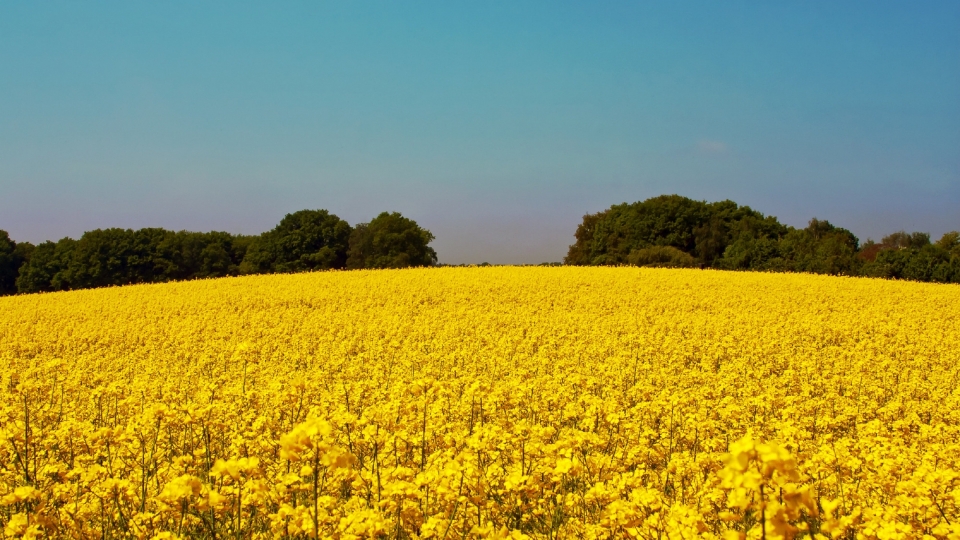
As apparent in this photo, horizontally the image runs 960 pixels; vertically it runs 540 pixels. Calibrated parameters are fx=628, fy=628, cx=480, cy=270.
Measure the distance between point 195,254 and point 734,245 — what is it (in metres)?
42.1

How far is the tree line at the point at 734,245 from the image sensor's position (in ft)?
110

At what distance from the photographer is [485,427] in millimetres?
4277

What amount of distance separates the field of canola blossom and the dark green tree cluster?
31972 millimetres

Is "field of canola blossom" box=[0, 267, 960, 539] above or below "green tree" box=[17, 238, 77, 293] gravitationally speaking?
below

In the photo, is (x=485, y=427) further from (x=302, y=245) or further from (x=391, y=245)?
(x=302, y=245)

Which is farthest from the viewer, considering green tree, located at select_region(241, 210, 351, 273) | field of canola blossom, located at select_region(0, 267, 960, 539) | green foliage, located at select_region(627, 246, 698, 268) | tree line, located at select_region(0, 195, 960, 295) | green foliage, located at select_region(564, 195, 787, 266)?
green foliage, located at select_region(564, 195, 787, 266)

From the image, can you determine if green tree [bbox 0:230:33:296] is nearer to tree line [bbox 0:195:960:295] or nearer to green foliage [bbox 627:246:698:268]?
tree line [bbox 0:195:960:295]

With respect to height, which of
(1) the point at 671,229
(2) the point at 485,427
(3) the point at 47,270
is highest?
(1) the point at 671,229

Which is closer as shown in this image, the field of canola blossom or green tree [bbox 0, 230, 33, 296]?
the field of canola blossom

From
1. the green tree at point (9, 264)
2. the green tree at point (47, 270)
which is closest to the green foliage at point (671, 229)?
the green tree at point (47, 270)

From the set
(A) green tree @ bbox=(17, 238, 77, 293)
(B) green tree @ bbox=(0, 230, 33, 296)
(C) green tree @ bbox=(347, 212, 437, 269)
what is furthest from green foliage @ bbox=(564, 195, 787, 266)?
(B) green tree @ bbox=(0, 230, 33, 296)

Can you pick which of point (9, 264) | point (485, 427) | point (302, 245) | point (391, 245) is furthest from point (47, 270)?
point (485, 427)

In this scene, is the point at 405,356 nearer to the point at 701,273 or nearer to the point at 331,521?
the point at 331,521

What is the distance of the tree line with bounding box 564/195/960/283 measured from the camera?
33.5m
